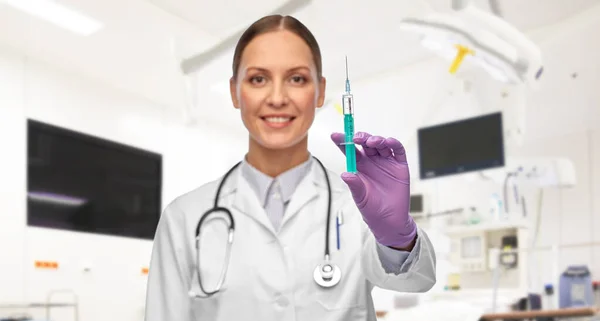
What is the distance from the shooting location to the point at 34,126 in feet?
13.5

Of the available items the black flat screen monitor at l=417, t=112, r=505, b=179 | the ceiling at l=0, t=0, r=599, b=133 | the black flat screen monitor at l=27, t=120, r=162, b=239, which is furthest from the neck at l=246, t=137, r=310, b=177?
the black flat screen monitor at l=27, t=120, r=162, b=239

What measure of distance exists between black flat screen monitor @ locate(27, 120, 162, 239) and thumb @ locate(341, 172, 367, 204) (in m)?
3.85

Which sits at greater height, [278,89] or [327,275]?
[278,89]

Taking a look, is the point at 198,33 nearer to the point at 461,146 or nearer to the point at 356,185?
the point at 461,146

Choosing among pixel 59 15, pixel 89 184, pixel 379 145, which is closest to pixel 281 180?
pixel 379 145

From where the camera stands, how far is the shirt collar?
2.72 feet

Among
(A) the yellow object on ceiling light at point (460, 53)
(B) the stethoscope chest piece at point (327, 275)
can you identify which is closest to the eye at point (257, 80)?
(B) the stethoscope chest piece at point (327, 275)

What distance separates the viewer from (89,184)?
4438 millimetres

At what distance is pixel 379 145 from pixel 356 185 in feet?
0.17

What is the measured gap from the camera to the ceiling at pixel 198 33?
139 inches

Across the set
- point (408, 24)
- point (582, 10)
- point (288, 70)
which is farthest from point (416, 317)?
point (582, 10)

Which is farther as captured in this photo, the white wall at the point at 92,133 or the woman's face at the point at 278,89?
the white wall at the point at 92,133

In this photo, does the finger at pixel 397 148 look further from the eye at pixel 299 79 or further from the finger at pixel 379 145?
the eye at pixel 299 79

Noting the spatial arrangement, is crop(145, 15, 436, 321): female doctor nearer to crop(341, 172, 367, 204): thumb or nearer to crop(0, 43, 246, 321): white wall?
crop(341, 172, 367, 204): thumb
